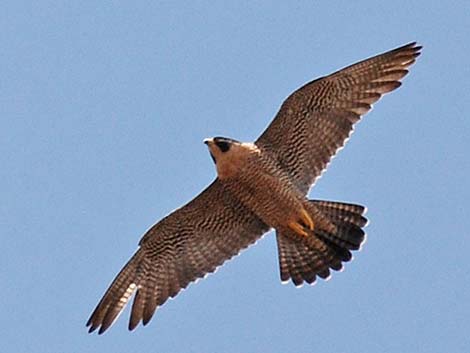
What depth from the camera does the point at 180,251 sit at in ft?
59.8

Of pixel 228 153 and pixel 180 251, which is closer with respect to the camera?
pixel 228 153

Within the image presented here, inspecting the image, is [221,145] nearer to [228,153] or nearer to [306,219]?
[228,153]

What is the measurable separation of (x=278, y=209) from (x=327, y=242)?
2.49ft

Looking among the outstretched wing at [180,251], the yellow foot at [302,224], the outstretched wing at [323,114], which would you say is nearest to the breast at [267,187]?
the yellow foot at [302,224]

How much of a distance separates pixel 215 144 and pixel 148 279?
2078mm

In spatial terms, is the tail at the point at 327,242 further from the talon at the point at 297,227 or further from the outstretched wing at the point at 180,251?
the outstretched wing at the point at 180,251

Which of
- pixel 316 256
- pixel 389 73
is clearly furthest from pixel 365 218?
pixel 389 73

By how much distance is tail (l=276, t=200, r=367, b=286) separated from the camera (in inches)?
689

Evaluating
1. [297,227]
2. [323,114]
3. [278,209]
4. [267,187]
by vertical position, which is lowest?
[297,227]

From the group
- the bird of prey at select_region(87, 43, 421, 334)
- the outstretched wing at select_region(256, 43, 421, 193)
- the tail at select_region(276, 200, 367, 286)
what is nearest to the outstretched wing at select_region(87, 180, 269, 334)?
the bird of prey at select_region(87, 43, 421, 334)

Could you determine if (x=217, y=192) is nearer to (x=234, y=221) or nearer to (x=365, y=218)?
(x=234, y=221)

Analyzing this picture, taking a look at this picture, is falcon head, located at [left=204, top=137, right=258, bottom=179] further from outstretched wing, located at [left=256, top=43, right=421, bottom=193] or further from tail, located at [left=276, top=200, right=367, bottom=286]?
tail, located at [left=276, top=200, right=367, bottom=286]

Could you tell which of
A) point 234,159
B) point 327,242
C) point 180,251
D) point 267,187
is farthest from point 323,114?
point 180,251

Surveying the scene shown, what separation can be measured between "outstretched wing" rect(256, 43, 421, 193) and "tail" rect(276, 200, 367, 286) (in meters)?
0.45
